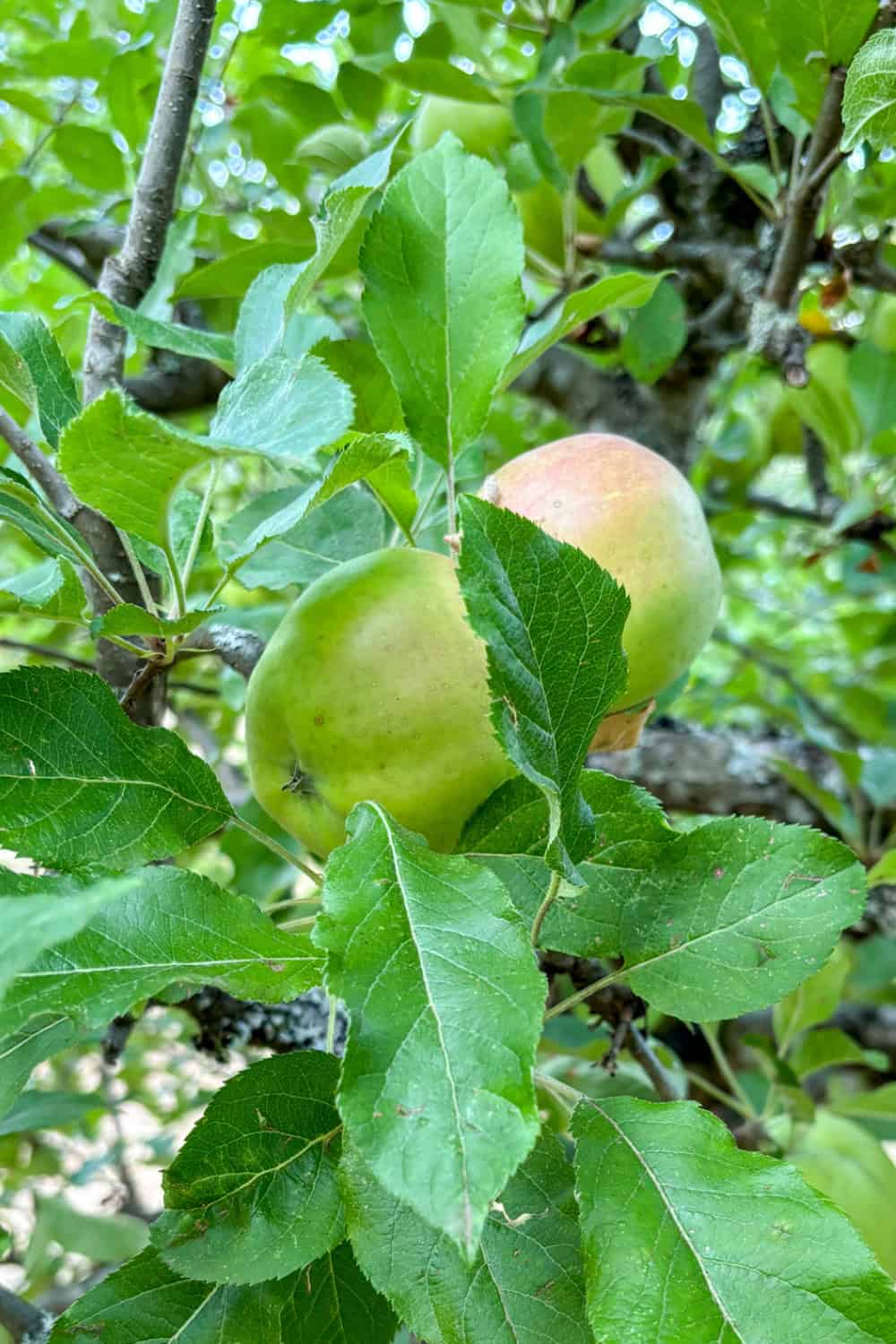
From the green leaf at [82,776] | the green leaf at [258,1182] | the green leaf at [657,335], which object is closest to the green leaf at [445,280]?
the green leaf at [82,776]

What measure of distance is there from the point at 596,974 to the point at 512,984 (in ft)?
1.30

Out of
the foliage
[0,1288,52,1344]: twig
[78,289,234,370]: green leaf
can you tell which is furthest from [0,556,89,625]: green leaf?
[0,1288,52,1344]: twig

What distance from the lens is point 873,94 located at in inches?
17.6

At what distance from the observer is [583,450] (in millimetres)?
595

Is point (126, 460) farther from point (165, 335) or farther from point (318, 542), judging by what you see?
point (318, 542)

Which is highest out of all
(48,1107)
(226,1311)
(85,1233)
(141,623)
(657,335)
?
(141,623)

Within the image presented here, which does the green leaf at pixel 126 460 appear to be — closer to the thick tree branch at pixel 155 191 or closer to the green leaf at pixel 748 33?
the thick tree branch at pixel 155 191

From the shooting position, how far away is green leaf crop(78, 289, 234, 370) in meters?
0.52

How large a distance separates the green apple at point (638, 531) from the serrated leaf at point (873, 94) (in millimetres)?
188

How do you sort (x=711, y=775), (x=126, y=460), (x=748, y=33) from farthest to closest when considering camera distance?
(x=711, y=775) → (x=748, y=33) → (x=126, y=460)

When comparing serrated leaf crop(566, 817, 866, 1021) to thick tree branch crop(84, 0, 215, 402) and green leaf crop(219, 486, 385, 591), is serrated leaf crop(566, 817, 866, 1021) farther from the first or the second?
thick tree branch crop(84, 0, 215, 402)

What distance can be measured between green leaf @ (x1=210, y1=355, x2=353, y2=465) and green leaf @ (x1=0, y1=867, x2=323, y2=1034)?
0.16 m

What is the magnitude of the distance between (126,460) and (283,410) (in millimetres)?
59

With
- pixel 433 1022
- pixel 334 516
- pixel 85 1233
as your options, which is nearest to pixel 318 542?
pixel 334 516
